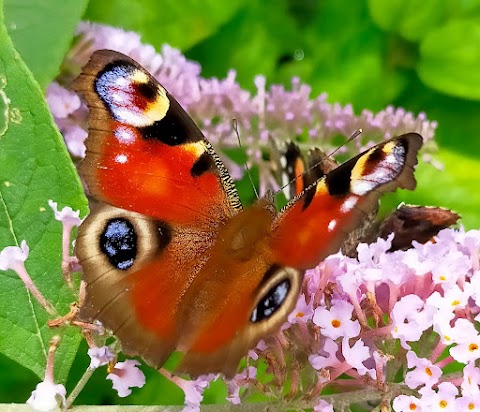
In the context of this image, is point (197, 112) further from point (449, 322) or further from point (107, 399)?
point (449, 322)

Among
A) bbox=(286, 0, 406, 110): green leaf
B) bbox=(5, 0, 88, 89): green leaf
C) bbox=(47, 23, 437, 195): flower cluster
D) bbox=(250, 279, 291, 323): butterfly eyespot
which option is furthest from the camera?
bbox=(286, 0, 406, 110): green leaf

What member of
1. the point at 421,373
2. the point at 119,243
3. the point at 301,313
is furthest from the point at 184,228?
the point at 421,373

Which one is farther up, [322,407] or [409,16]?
[409,16]

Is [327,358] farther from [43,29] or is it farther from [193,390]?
[43,29]

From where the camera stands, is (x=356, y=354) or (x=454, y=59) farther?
(x=454, y=59)

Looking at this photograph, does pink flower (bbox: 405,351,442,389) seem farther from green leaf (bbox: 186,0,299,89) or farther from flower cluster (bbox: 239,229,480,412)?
green leaf (bbox: 186,0,299,89)

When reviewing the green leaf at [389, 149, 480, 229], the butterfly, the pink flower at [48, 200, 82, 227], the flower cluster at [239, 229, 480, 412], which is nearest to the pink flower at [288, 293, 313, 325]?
the flower cluster at [239, 229, 480, 412]
